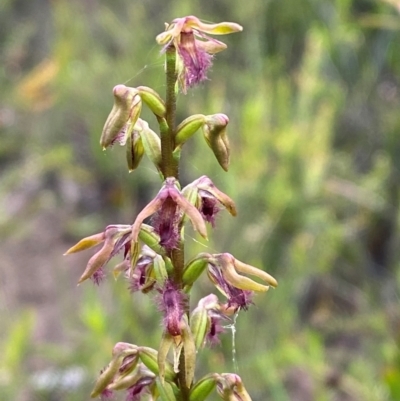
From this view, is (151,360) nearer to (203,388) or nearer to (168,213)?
(203,388)

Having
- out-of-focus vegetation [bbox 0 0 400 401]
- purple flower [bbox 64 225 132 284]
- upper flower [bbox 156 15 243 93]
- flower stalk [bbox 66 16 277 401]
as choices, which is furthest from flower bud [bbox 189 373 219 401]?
out-of-focus vegetation [bbox 0 0 400 401]

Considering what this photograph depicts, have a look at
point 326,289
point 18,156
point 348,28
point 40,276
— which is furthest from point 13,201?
point 348,28

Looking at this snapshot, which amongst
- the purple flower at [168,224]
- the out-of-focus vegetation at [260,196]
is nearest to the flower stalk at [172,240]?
the purple flower at [168,224]

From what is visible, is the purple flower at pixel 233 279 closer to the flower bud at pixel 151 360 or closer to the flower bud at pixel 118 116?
the flower bud at pixel 151 360

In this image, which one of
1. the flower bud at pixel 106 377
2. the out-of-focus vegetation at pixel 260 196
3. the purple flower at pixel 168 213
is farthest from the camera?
the out-of-focus vegetation at pixel 260 196

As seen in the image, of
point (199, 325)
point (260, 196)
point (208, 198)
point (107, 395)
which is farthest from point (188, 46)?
point (260, 196)

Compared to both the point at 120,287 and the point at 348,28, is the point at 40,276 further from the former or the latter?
the point at 348,28
